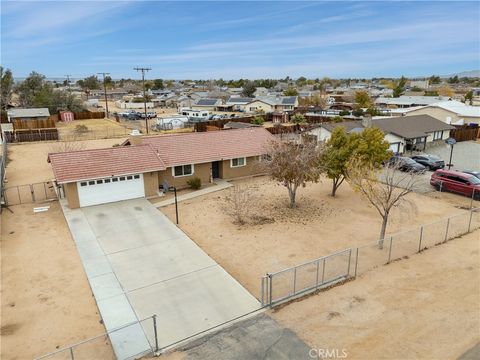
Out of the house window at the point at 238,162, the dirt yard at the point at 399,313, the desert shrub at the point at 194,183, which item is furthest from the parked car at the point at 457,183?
the desert shrub at the point at 194,183

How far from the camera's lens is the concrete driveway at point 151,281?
11922 mm

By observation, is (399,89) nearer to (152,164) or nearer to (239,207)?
(152,164)

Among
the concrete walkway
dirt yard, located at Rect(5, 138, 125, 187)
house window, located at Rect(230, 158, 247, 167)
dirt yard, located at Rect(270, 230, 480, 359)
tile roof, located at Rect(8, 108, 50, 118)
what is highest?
tile roof, located at Rect(8, 108, 50, 118)

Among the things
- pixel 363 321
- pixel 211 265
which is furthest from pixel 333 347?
pixel 211 265

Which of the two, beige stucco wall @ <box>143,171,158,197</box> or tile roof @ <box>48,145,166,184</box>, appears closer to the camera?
tile roof @ <box>48,145,166,184</box>

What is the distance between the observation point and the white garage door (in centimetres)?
2317

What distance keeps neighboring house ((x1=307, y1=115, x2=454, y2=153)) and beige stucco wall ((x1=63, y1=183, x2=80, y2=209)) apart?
80.1ft

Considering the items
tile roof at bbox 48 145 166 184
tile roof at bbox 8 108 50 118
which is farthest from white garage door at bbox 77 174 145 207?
tile roof at bbox 8 108 50 118

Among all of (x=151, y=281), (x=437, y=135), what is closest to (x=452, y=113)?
(x=437, y=135)

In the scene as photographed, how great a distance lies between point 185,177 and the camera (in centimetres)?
2770

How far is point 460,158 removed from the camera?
37625 millimetres

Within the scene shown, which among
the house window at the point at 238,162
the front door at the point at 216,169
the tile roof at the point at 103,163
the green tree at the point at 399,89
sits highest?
the green tree at the point at 399,89

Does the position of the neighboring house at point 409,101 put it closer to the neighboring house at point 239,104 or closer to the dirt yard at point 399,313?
the neighboring house at point 239,104

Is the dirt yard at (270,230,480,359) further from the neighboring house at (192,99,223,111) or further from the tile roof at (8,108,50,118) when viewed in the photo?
the neighboring house at (192,99,223,111)
